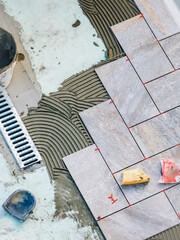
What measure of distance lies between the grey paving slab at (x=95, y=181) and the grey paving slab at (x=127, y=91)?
0.87 feet

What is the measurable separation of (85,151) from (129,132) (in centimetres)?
25

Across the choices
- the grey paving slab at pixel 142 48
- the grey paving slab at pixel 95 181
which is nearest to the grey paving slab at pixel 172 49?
the grey paving slab at pixel 142 48

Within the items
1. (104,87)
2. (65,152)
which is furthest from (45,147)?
(104,87)

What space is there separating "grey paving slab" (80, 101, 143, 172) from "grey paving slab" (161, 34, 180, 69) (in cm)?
41

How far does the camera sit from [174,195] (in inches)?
71.5

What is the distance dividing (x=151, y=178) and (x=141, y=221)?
217 millimetres

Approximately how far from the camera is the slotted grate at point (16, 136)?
5.99 feet

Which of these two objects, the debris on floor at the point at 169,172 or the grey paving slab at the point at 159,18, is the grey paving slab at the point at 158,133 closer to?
the debris on floor at the point at 169,172

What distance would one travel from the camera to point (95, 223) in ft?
5.88

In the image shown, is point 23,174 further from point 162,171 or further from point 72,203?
point 162,171

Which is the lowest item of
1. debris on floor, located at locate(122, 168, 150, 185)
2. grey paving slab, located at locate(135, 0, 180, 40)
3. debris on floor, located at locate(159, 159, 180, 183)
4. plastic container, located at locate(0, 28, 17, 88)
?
debris on floor, located at locate(159, 159, 180, 183)

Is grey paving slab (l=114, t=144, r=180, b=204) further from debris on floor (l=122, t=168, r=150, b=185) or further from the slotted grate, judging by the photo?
the slotted grate

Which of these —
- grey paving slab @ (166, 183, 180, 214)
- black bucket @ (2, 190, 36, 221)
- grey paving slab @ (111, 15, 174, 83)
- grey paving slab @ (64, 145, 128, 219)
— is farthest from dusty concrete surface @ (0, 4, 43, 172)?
grey paving slab @ (166, 183, 180, 214)

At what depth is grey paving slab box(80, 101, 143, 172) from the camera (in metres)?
1.83
